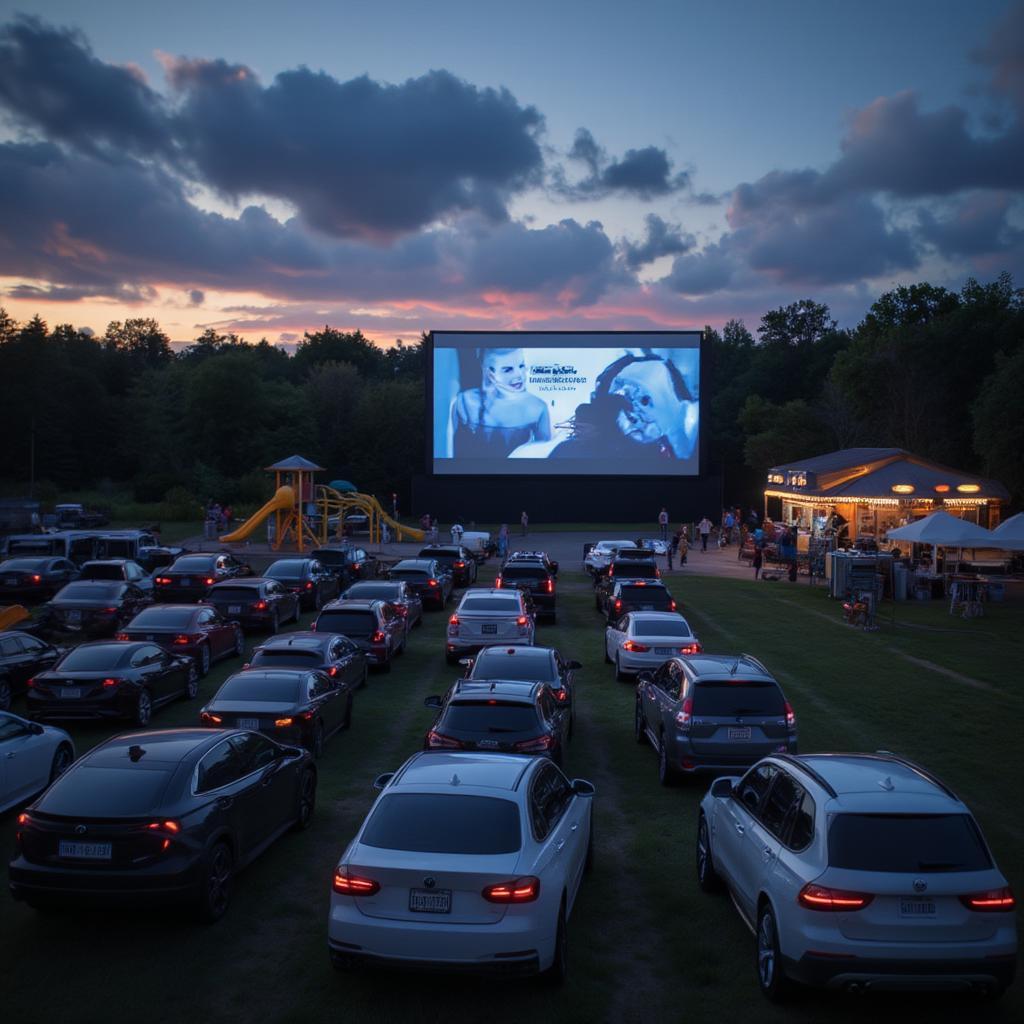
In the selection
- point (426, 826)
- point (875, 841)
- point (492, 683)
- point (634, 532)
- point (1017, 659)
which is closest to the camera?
point (875, 841)

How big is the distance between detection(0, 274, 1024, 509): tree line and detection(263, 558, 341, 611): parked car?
31.2 meters

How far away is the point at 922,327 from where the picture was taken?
53281 millimetres

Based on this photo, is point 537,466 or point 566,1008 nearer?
point 566,1008

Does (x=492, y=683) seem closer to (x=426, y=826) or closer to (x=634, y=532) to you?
(x=426, y=826)

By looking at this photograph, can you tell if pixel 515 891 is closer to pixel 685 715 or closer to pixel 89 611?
pixel 685 715

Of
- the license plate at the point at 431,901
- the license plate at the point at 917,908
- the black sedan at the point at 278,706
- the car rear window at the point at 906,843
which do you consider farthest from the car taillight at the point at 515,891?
the black sedan at the point at 278,706

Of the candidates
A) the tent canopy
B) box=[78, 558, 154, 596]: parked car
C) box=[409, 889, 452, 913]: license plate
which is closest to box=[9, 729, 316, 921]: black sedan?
box=[409, 889, 452, 913]: license plate

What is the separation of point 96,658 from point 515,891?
947cm

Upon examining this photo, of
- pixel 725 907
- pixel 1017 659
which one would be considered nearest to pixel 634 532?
pixel 1017 659

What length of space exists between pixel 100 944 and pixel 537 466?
4517 cm

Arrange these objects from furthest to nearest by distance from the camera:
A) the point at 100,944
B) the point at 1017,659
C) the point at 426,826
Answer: the point at 1017,659, the point at 100,944, the point at 426,826

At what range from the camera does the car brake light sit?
5.99 metres

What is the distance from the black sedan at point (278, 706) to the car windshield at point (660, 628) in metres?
6.08

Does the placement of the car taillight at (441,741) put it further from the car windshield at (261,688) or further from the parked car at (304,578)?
the parked car at (304,578)
